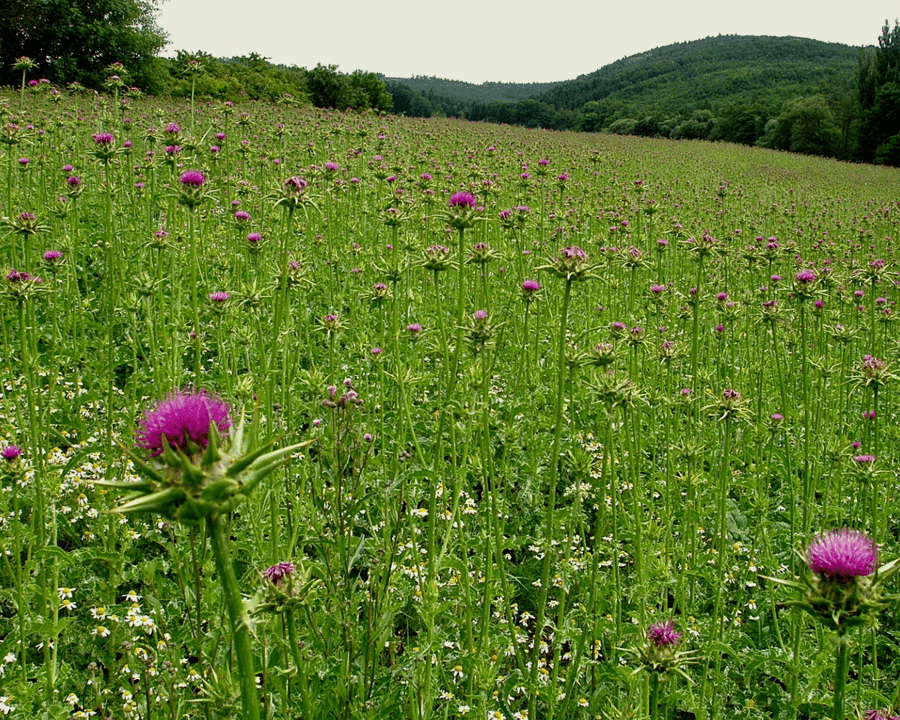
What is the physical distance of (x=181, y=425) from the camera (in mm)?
1175

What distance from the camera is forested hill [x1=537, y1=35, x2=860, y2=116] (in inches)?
2648

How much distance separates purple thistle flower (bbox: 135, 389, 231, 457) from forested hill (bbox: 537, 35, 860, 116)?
6907 cm

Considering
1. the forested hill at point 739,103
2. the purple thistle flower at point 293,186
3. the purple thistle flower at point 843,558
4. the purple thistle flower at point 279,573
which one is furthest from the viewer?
the forested hill at point 739,103

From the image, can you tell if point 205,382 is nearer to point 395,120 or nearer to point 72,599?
point 72,599

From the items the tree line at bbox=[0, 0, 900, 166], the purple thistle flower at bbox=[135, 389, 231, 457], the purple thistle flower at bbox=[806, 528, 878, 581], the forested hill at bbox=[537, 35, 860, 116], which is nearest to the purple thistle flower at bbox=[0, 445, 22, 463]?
the purple thistle flower at bbox=[135, 389, 231, 457]

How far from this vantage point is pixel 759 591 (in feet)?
12.4

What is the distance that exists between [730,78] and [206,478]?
299 ft

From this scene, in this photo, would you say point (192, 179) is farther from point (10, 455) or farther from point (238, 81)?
point (238, 81)

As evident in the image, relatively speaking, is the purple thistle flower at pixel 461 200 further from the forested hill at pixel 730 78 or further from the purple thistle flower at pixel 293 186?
the forested hill at pixel 730 78

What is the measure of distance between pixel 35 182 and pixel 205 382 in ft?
20.5

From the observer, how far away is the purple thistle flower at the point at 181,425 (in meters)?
1.17

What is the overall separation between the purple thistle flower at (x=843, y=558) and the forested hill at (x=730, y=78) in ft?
224

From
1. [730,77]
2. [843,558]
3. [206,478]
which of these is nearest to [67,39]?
[206,478]

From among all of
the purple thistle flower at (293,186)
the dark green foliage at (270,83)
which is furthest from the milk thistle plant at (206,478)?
the dark green foliage at (270,83)
